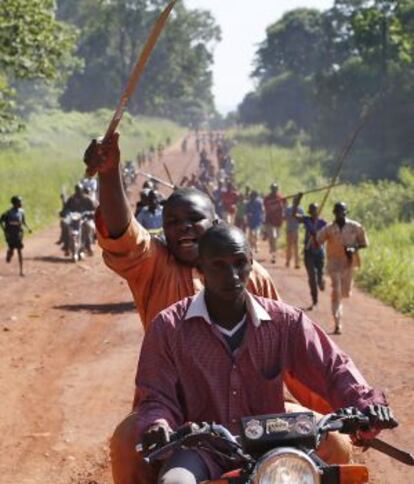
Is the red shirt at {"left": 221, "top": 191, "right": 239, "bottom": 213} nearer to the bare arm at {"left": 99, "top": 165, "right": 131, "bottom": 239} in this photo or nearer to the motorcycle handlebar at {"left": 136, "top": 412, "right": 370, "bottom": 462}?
the bare arm at {"left": 99, "top": 165, "right": 131, "bottom": 239}

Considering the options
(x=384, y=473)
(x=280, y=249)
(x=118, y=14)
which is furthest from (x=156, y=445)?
(x=118, y=14)

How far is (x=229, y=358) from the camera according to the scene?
3.55m

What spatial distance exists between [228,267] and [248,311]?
0.80 ft

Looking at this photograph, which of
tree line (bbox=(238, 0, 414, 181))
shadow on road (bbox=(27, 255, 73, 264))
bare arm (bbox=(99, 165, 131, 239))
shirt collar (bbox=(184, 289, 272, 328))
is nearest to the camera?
shirt collar (bbox=(184, 289, 272, 328))

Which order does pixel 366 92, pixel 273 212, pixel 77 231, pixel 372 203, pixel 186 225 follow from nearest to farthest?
pixel 186 225
pixel 77 231
pixel 273 212
pixel 372 203
pixel 366 92

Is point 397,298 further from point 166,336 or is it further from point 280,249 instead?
point 166,336

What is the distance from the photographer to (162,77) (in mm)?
87188

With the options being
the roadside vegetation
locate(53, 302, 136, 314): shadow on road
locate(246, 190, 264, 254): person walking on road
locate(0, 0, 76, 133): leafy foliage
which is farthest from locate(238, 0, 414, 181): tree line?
locate(53, 302, 136, 314): shadow on road

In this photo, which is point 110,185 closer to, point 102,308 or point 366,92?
point 102,308

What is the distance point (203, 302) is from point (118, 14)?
7830 centimetres

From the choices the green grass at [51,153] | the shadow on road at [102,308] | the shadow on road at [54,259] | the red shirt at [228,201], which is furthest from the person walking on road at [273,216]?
the shadow on road at [102,308]

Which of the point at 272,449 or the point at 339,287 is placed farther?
the point at 339,287

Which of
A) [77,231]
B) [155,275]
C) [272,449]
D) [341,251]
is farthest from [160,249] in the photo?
[77,231]

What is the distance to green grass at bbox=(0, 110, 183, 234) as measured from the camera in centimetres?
3216
